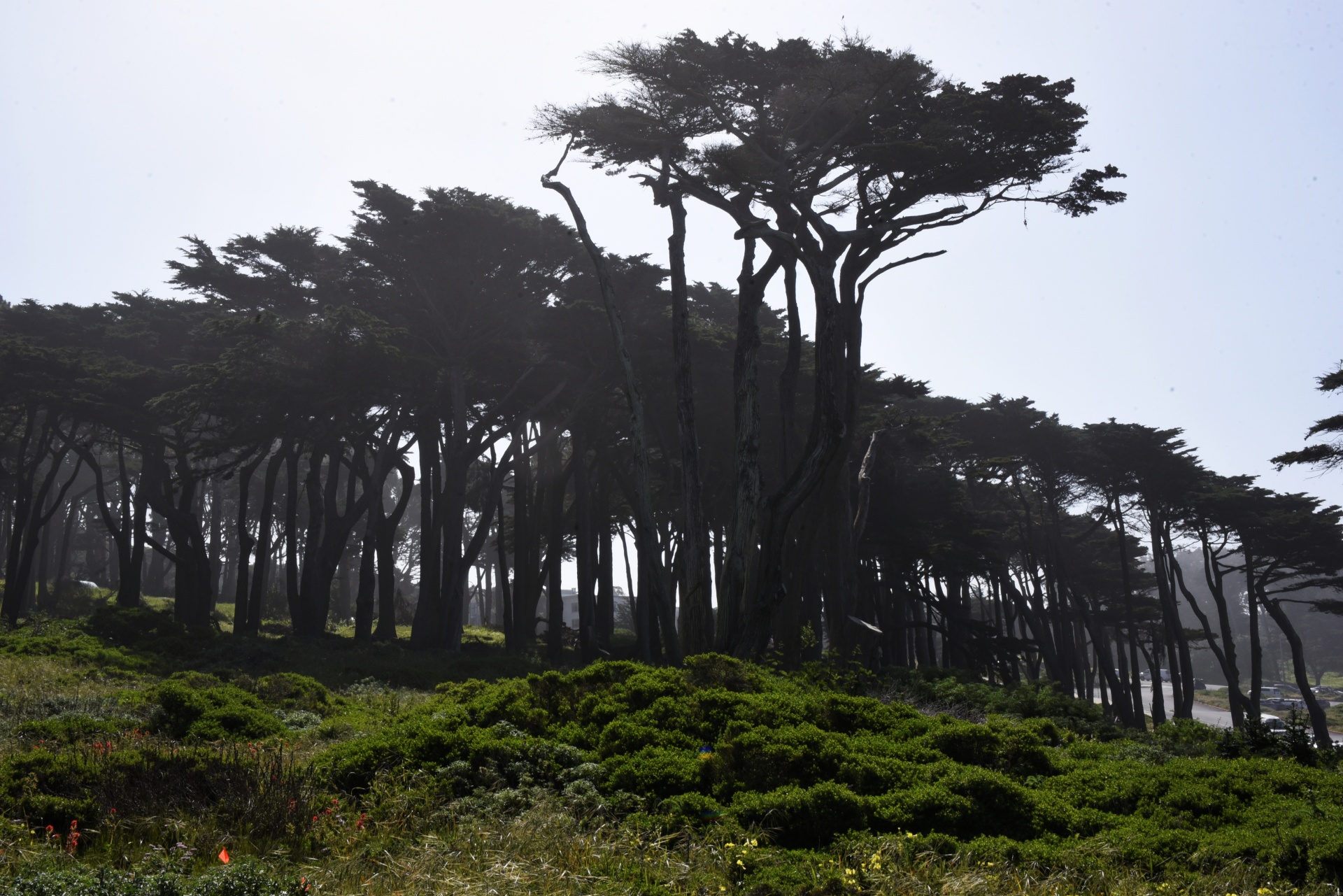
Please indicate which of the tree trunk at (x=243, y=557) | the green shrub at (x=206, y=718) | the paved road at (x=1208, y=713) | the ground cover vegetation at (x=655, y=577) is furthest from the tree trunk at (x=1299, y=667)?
the tree trunk at (x=243, y=557)

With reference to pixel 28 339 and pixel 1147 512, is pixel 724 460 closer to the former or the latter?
pixel 1147 512

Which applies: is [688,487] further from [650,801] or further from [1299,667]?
[1299,667]

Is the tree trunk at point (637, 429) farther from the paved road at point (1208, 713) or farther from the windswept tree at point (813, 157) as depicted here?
the paved road at point (1208, 713)

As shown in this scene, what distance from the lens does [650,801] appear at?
293 inches

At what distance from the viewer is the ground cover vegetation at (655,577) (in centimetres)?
662

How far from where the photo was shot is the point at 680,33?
16781mm

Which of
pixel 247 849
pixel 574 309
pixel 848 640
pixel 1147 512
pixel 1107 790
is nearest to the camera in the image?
pixel 247 849

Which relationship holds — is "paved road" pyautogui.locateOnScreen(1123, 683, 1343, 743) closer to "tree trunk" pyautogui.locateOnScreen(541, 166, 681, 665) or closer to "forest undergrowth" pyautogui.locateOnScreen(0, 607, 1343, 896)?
"tree trunk" pyautogui.locateOnScreen(541, 166, 681, 665)

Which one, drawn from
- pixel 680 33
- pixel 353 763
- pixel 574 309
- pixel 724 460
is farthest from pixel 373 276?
pixel 353 763

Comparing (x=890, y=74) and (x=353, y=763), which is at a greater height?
(x=890, y=74)

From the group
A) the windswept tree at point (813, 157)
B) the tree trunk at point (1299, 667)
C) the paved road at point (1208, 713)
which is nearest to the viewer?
the windswept tree at point (813, 157)

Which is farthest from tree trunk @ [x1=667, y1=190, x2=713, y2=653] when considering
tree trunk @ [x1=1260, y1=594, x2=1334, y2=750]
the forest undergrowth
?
tree trunk @ [x1=1260, y1=594, x2=1334, y2=750]

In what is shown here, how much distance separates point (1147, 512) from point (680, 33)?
24.9 metres

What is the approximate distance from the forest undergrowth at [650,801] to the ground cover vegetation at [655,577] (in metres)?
0.04
